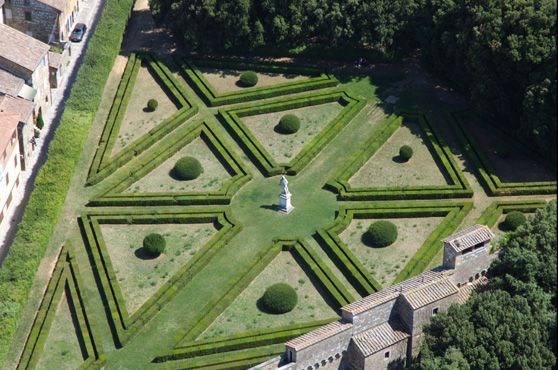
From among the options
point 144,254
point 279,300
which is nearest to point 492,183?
point 279,300

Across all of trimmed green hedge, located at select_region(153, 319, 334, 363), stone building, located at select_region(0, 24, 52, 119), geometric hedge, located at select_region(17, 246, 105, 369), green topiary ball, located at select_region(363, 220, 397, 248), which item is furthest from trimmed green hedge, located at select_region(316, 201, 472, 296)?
stone building, located at select_region(0, 24, 52, 119)

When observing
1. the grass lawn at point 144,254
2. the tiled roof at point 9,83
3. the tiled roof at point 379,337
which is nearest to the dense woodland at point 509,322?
the tiled roof at point 379,337

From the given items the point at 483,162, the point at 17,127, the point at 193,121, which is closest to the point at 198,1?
the point at 193,121

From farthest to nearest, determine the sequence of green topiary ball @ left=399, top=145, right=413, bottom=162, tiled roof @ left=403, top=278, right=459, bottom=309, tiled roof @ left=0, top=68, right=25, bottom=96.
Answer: tiled roof @ left=0, top=68, right=25, bottom=96 < green topiary ball @ left=399, top=145, right=413, bottom=162 < tiled roof @ left=403, top=278, right=459, bottom=309

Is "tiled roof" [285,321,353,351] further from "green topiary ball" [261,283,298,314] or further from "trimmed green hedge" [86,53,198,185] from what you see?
"trimmed green hedge" [86,53,198,185]

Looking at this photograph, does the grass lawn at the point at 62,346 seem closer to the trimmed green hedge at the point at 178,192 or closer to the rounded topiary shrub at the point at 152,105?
the trimmed green hedge at the point at 178,192

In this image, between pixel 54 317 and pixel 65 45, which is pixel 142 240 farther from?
pixel 65 45

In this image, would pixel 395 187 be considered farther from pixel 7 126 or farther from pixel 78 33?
pixel 78 33
